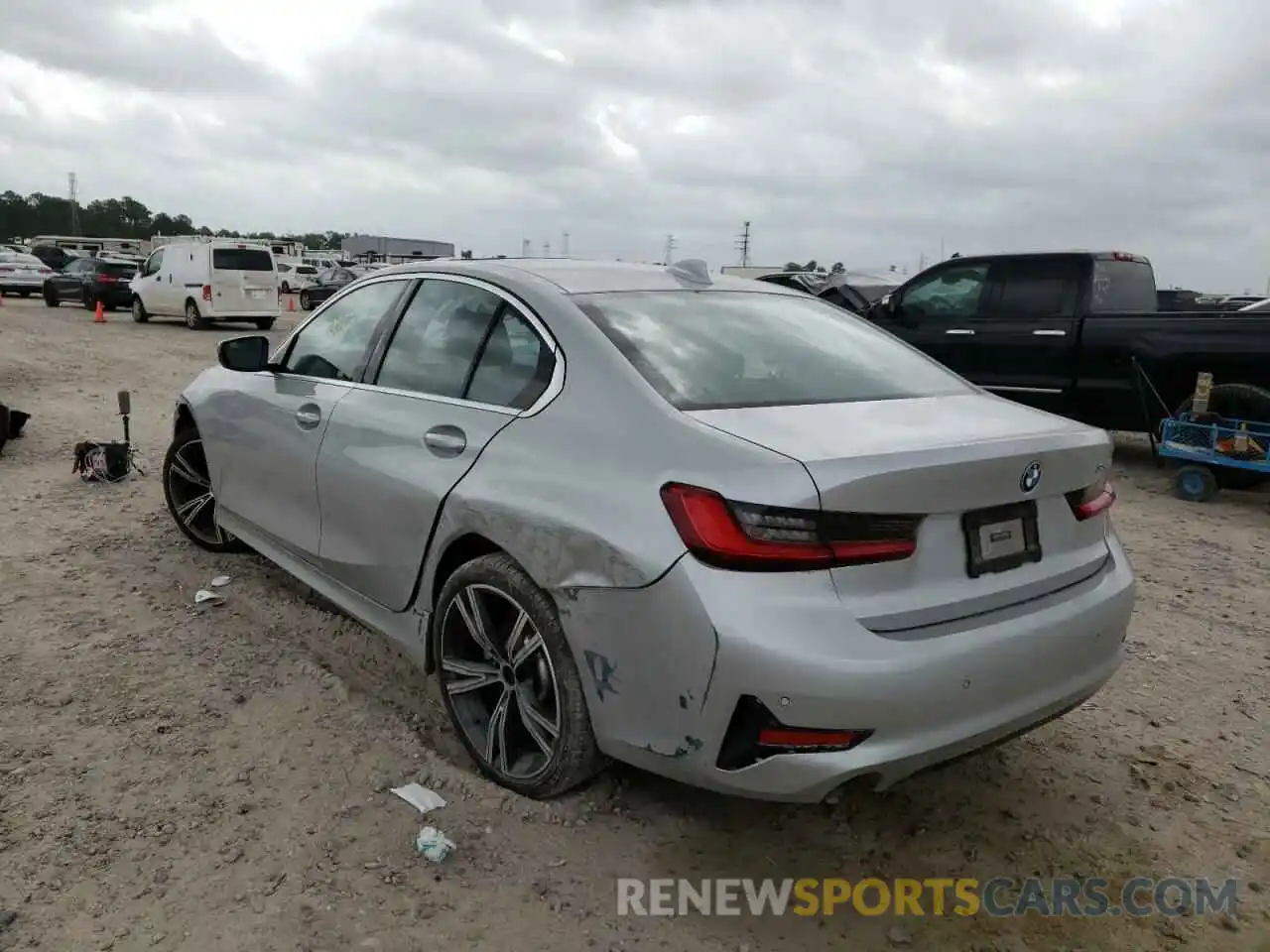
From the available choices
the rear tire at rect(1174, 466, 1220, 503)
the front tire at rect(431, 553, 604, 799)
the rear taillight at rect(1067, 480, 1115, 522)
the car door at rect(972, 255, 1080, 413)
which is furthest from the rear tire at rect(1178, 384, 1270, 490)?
the front tire at rect(431, 553, 604, 799)

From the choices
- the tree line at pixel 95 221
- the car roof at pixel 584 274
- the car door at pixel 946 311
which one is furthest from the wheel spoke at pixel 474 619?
the tree line at pixel 95 221

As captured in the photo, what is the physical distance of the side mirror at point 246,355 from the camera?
432 cm

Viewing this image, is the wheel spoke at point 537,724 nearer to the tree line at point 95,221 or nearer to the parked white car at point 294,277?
the parked white car at point 294,277

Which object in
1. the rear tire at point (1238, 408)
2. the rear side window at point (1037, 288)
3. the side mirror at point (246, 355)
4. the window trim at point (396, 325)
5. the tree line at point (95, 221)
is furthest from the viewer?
the tree line at point (95, 221)

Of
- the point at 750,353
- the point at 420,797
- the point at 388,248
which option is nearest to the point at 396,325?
the point at 750,353

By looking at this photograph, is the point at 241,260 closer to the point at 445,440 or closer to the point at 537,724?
the point at 445,440

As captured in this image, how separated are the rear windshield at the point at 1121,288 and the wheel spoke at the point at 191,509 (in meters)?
7.33

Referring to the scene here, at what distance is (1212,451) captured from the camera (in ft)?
23.4

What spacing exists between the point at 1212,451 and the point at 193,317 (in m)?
20.2

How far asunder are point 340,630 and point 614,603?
87.2 inches

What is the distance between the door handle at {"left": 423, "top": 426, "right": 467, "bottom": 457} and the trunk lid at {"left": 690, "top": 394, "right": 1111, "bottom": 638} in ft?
2.84

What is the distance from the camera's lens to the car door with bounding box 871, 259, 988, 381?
923 cm

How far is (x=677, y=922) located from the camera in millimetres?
2461

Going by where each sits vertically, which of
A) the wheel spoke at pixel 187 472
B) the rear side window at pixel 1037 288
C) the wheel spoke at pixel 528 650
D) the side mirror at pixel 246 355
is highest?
the rear side window at pixel 1037 288
